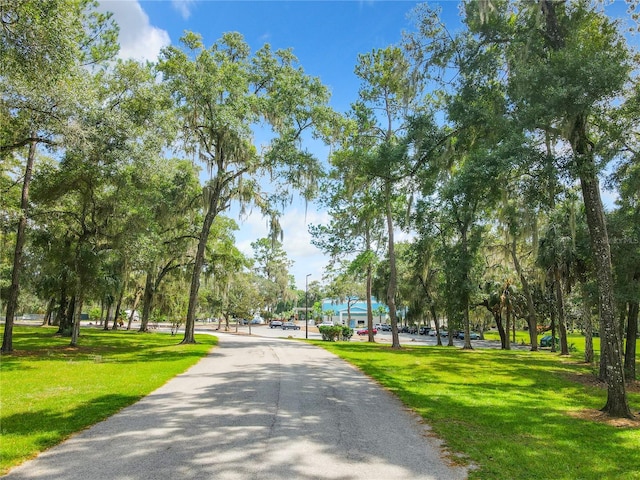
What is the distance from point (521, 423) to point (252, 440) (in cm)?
495

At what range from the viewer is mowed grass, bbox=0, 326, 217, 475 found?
19.1 feet

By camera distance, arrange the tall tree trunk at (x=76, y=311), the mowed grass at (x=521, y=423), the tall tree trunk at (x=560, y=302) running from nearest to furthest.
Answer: the mowed grass at (x=521, y=423)
the tall tree trunk at (x=76, y=311)
the tall tree trunk at (x=560, y=302)

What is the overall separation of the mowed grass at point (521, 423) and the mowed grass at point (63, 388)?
16.6 feet

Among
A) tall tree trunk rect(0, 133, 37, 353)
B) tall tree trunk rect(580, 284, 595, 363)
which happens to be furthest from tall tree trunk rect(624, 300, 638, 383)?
tall tree trunk rect(0, 133, 37, 353)

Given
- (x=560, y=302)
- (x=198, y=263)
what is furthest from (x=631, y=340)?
(x=198, y=263)

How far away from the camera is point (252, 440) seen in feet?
18.5

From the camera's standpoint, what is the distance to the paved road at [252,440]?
4.63 meters

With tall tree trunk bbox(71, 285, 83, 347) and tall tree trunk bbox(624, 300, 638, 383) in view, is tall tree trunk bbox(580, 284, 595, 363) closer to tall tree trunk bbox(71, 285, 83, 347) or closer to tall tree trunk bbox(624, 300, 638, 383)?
tall tree trunk bbox(624, 300, 638, 383)

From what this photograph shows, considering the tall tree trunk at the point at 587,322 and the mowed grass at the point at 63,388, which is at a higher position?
the tall tree trunk at the point at 587,322

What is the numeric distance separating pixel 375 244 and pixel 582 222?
49.3ft

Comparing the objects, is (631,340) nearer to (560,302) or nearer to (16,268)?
(560,302)

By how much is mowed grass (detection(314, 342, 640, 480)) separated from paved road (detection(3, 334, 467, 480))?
0.56 m

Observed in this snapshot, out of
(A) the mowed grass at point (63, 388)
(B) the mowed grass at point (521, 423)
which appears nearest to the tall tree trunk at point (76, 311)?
(A) the mowed grass at point (63, 388)

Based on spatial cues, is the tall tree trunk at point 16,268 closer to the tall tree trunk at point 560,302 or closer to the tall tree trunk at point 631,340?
the tall tree trunk at point 631,340
